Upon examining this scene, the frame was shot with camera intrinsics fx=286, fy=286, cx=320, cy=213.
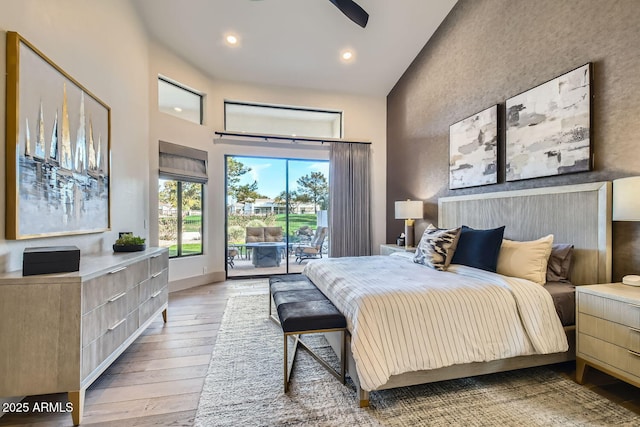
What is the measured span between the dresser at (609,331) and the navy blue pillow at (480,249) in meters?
0.64

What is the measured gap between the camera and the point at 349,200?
5395 millimetres

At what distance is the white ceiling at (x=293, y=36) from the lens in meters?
3.67

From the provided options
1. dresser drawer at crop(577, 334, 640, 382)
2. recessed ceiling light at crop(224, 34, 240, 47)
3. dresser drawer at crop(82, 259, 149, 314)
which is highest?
recessed ceiling light at crop(224, 34, 240, 47)

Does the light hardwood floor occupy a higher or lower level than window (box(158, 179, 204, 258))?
lower

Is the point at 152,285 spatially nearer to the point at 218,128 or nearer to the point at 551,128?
the point at 218,128

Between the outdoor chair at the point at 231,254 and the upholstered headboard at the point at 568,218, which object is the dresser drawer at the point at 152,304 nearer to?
the outdoor chair at the point at 231,254

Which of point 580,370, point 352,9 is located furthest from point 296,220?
point 580,370

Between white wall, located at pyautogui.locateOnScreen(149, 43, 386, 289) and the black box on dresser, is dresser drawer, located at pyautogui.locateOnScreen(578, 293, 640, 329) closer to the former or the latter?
the black box on dresser

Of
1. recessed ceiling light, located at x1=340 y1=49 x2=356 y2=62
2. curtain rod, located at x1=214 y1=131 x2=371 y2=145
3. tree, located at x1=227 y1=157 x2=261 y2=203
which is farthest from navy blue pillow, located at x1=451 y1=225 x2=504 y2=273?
tree, located at x1=227 y1=157 x2=261 y2=203

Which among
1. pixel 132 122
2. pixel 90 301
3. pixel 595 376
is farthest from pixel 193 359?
pixel 595 376

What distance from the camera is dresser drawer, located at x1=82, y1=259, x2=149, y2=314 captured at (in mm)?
1687

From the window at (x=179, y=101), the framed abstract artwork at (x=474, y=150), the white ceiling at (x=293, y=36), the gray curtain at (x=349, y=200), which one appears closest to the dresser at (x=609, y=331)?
the framed abstract artwork at (x=474, y=150)

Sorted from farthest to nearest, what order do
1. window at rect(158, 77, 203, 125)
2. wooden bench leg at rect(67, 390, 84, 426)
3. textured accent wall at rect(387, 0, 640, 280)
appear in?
window at rect(158, 77, 203, 125) < textured accent wall at rect(387, 0, 640, 280) < wooden bench leg at rect(67, 390, 84, 426)

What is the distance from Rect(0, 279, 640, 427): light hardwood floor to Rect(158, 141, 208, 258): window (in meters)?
1.65
